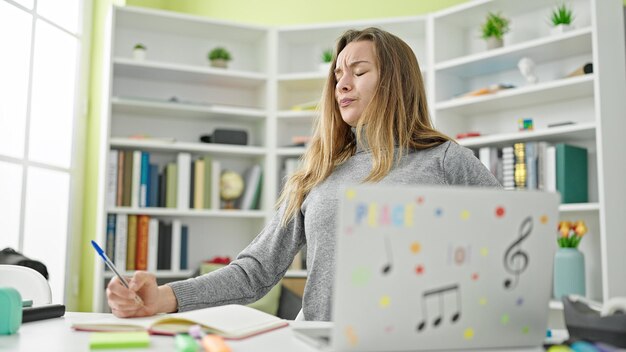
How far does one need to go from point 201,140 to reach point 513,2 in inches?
69.6

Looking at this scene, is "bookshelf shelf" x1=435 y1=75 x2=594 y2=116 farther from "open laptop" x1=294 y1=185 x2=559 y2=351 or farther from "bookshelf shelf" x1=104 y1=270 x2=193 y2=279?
"open laptop" x1=294 y1=185 x2=559 y2=351

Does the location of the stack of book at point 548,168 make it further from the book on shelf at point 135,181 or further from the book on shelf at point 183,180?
the book on shelf at point 135,181

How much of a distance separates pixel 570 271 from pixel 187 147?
1944 millimetres

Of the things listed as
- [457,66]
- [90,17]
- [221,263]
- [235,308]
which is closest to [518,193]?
[235,308]

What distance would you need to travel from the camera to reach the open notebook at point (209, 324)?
35.0 inches

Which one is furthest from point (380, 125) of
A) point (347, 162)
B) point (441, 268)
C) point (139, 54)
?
point (139, 54)

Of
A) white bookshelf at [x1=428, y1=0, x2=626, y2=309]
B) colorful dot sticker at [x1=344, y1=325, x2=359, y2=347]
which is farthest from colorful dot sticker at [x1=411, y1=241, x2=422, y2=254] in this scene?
white bookshelf at [x1=428, y1=0, x2=626, y2=309]

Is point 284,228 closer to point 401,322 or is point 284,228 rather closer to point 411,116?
point 411,116

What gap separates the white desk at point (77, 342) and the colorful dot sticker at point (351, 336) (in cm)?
10

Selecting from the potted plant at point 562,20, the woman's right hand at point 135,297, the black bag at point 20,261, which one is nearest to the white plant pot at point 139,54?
the black bag at point 20,261

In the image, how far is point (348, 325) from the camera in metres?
0.71

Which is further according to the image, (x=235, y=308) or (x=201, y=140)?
(x=201, y=140)

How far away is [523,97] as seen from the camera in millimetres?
2969

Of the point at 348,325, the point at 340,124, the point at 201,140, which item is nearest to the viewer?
the point at 348,325
